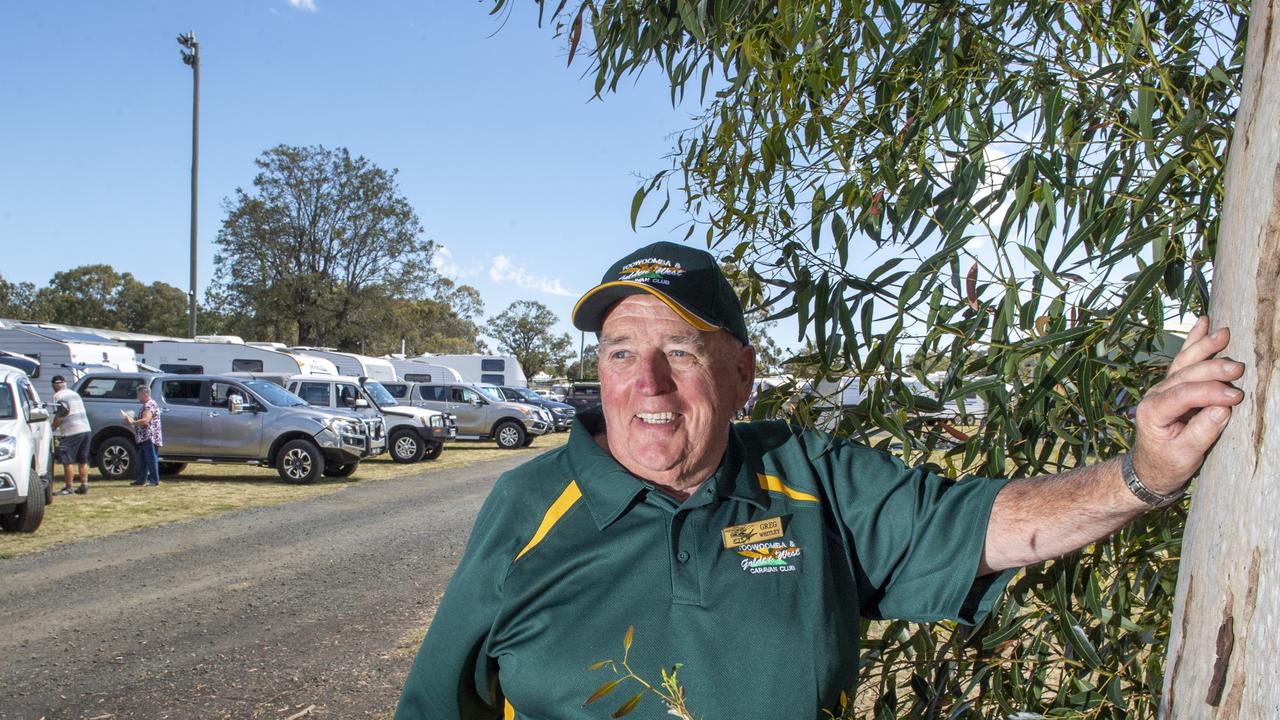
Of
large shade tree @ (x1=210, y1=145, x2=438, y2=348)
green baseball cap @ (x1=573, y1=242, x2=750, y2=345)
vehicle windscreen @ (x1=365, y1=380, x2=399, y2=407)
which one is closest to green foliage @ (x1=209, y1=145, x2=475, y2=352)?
large shade tree @ (x1=210, y1=145, x2=438, y2=348)

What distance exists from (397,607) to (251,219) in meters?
39.3

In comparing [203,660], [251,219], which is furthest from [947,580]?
[251,219]

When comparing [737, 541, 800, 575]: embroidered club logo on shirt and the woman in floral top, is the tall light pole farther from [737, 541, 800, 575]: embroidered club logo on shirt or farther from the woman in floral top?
[737, 541, 800, 575]: embroidered club logo on shirt

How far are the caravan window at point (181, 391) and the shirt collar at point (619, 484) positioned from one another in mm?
16713

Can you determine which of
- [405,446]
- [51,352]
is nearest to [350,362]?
[51,352]

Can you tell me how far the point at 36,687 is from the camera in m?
5.82

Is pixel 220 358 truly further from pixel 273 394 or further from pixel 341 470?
pixel 341 470

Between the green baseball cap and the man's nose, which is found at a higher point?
the green baseball cap

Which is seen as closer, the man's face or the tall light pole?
the man's face

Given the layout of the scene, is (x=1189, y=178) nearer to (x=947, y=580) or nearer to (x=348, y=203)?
(x=947, y=580)

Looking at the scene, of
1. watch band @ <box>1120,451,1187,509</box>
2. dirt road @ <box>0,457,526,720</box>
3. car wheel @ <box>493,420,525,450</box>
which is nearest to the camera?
watch band @ <box>1120,451,1187,509</box>

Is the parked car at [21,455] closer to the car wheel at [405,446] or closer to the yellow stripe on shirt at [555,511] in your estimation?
the car wheel at [405,446]

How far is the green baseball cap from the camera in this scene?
2234 mm

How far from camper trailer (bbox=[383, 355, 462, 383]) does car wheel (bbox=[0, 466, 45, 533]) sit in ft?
74.8
